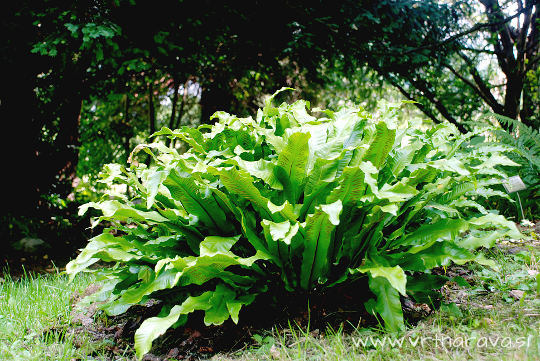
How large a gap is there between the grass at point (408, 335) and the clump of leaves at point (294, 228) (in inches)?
5.8

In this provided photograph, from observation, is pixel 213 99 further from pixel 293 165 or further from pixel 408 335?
pixel 408 335

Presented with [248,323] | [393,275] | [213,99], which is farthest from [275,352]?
[213,99]

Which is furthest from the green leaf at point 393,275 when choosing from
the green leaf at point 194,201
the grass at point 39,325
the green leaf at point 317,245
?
the grass at point 39,325

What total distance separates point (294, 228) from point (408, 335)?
0.66 meters

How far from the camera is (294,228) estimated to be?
5.24ft

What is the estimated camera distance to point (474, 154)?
9.09ft

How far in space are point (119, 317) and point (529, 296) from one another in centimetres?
215

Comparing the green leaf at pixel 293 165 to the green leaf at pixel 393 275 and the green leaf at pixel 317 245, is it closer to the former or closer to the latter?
the green leaf at pixel 317 245

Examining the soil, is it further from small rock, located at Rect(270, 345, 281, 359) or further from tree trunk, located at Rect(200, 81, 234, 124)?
tree trunk, located at Rect(200, 81, 234, 124)

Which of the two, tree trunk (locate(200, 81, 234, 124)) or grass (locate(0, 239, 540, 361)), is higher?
tree trunk (locate(200, 81, 234, 124))

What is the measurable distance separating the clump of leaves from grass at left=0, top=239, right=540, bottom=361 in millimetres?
148

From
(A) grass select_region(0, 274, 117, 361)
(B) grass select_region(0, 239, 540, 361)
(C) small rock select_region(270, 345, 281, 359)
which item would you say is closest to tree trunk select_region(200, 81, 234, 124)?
(A) grass select_region(0, 274, 117, 361)

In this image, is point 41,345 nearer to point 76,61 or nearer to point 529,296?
point 529,296

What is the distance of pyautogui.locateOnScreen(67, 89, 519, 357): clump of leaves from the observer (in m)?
1.71
